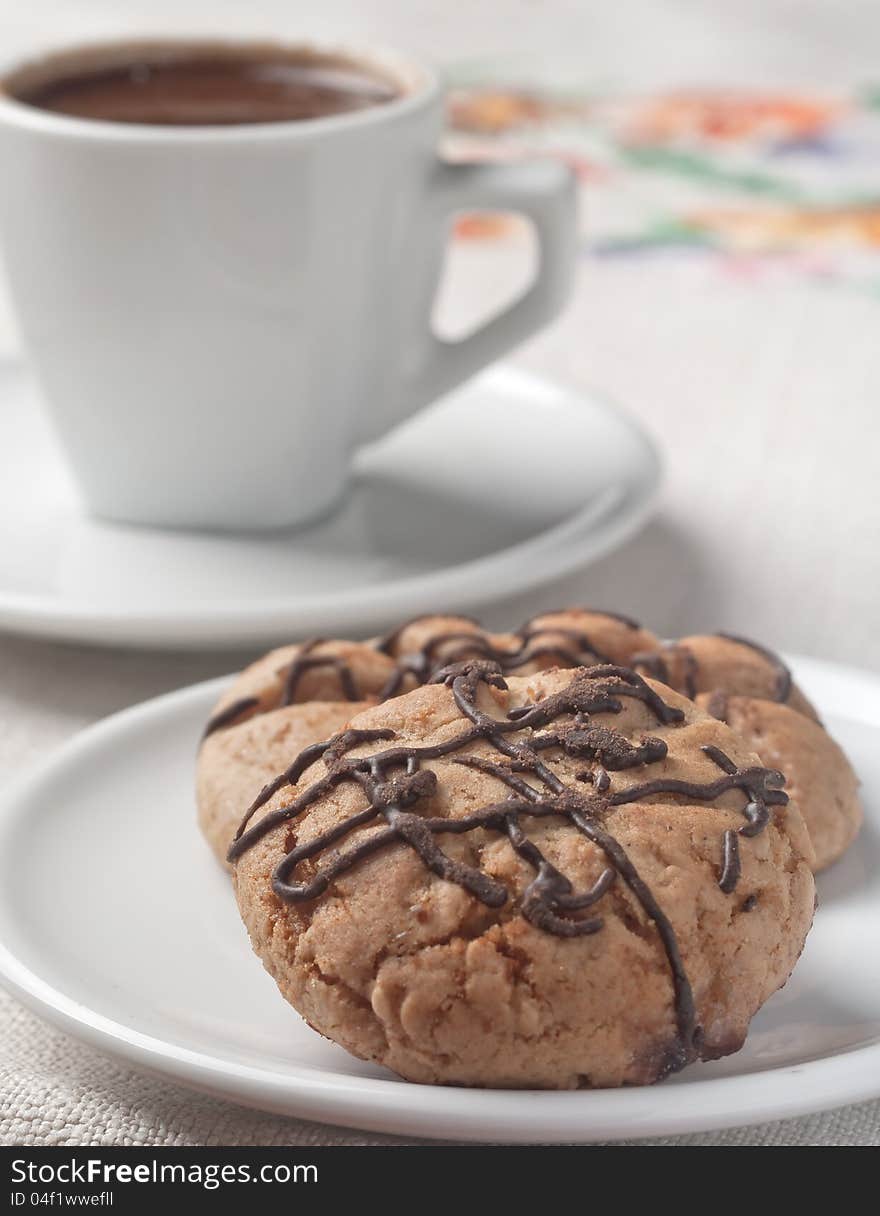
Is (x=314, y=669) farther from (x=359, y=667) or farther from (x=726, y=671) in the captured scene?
(x=726, y=671)

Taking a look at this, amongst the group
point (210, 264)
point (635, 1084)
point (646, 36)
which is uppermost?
point (210, 264)

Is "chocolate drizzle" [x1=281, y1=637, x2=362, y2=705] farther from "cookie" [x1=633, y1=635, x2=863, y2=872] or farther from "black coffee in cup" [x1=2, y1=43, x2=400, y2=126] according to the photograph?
"black coffee in cup" [x1=2, y1=43, x2=400, y2=126]

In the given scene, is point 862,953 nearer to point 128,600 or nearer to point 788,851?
point 788,851

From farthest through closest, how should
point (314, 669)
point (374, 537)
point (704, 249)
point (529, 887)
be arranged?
point (704, 249) → point (374, 537) → point (314, 669) → point (529, 887)

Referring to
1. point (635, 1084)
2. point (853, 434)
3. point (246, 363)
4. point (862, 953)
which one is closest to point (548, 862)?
point (635, 1084)

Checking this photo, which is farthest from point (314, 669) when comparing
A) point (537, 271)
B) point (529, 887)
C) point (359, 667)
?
point (537, 271)

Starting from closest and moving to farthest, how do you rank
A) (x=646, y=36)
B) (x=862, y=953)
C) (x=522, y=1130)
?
1. (x=522, y=1130)
2. (x=862, y=953)
3. (x=646, y=36)
